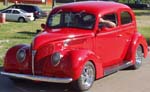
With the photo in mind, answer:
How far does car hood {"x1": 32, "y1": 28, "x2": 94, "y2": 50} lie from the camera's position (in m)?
8.84

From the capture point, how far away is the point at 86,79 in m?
9.00

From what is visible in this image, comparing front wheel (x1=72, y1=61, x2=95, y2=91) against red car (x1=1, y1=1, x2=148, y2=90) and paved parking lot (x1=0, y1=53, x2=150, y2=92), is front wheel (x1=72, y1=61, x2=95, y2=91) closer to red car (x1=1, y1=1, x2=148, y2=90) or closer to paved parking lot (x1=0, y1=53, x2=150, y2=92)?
red car (x1=1, y1=1, x2=148, y2=90)

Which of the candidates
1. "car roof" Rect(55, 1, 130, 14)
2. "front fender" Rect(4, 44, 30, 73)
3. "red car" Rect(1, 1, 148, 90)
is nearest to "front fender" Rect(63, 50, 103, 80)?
"red car" Rect(1, 1, 148, 90)

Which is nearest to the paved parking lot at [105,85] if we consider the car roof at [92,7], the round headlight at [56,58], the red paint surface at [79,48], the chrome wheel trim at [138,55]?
the red paint surface at [79,48]

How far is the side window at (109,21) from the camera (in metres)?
10.0

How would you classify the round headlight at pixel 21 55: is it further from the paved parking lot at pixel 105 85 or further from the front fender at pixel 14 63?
the paved parking lot at pixel 105 85

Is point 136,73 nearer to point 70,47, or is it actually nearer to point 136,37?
point 136,37

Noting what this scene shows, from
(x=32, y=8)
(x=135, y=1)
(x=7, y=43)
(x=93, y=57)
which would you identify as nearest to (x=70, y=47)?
(x=93, y=57)

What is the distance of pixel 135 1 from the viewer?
259 ft

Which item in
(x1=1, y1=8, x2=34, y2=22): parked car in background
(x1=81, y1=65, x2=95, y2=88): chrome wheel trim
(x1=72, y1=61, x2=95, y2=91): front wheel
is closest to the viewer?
(x1=72, y1=61, x2=95, y2=91): front wheel

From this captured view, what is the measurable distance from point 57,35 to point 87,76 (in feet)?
3.44

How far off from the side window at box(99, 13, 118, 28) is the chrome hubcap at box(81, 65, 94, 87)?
126 centimetres

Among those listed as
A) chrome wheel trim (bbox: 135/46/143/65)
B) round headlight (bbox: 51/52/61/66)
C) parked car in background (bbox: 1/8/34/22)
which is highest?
round headlight (bbox: 51/52/61/66)

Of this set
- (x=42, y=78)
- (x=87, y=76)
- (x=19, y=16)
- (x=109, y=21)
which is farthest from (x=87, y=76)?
(x=19, y=16)
